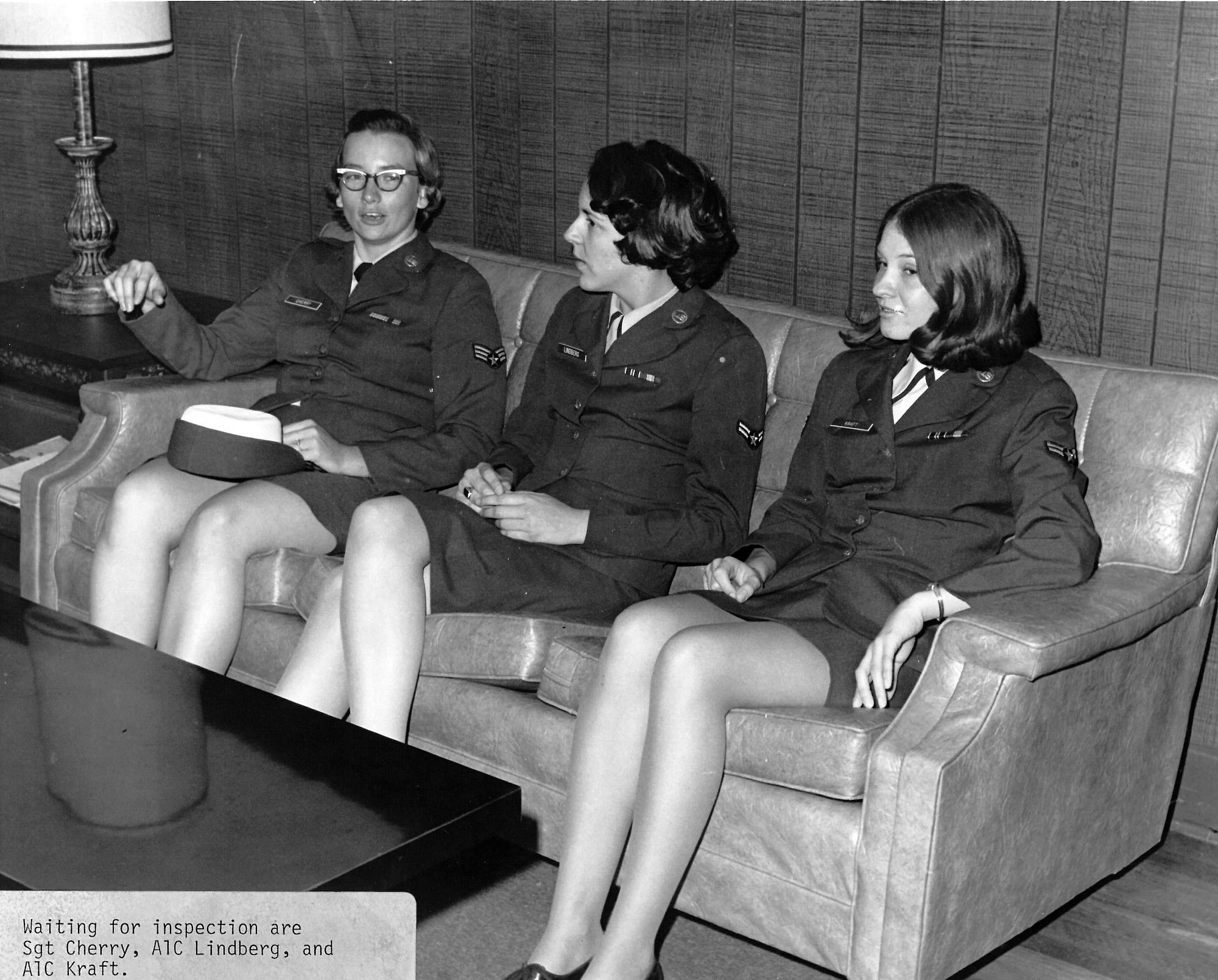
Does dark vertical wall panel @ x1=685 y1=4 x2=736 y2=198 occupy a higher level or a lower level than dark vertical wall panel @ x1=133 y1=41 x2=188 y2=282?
higher

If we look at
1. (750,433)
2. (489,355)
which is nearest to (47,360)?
(489,355)

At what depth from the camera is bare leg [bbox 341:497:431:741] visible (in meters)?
2.41

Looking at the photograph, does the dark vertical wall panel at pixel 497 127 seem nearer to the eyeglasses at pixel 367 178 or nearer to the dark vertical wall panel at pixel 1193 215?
the eyeglasses at pixel 367 178

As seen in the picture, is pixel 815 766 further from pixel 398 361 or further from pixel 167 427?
pixel 167 427

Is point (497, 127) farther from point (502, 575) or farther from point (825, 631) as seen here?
point (825, 631)

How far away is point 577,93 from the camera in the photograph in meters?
3.24

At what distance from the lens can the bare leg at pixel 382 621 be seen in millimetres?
2406

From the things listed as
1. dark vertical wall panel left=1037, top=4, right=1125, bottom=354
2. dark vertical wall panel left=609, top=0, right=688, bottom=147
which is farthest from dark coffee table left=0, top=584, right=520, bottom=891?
dark vertical wall panel left=609, top=0, right=688, bottom=147

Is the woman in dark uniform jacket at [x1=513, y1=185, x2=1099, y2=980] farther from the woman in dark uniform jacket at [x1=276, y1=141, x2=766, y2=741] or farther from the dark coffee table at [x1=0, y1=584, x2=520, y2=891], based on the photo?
the dark coffee table at [x1=0, y1=584, x2=520, y2=891]

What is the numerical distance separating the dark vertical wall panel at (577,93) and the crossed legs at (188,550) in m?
0.97

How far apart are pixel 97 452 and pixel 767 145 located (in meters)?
1.40

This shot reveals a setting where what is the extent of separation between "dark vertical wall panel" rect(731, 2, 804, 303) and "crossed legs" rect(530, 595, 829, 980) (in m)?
1.02

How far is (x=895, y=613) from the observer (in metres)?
2.17

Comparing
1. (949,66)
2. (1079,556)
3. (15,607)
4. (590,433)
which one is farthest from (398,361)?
(1079,556)
